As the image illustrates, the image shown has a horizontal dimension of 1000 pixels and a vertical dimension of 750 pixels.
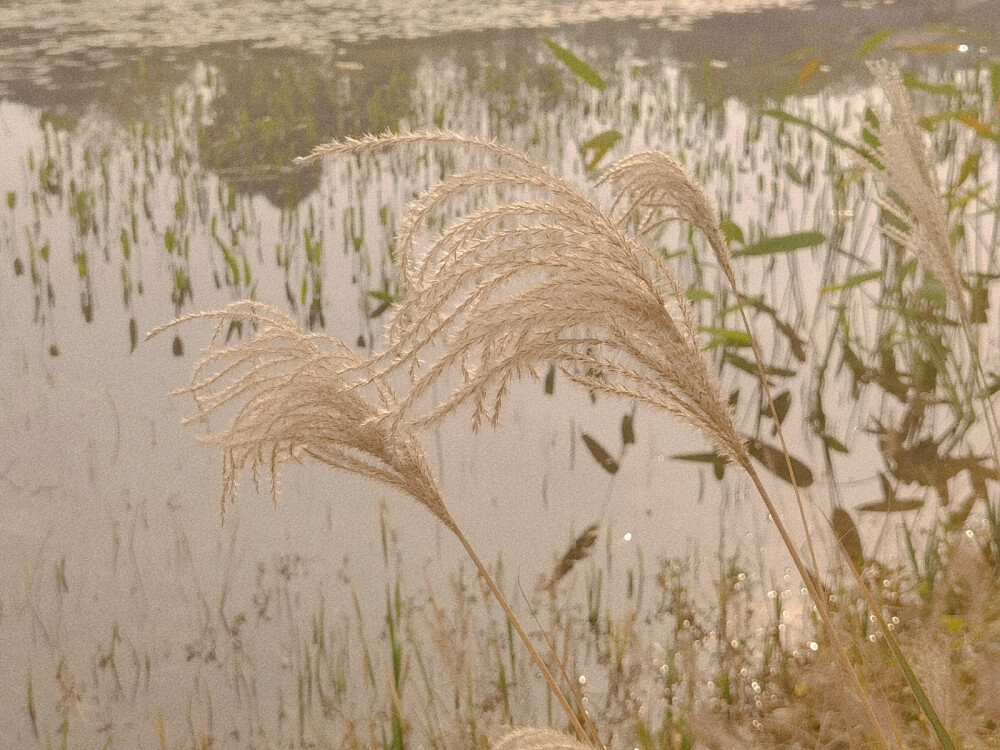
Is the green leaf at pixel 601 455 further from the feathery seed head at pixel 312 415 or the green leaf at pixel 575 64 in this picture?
the feathery seed head at pixel 312 415

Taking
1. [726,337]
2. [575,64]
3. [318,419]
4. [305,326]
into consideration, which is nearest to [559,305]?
[318,419]

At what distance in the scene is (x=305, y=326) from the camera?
14.3ft

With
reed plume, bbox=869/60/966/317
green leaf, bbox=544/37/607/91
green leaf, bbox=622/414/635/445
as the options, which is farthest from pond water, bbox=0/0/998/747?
reed plume, bbox=869/60/966/317

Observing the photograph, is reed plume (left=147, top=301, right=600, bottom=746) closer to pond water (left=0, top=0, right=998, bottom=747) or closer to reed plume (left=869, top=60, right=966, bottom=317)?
reed plume (left=869, top=60, right=966, bottom=317)

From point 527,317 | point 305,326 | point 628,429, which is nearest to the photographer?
point 527,317

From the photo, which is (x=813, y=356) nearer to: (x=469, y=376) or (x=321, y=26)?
(x=469, y=376)

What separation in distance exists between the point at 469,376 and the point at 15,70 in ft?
28.8

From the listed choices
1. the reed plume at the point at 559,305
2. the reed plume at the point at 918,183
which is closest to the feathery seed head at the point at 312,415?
the reed plume at the point at 559,305

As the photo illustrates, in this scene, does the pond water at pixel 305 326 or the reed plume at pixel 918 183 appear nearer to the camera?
the reed plume at pixel 918 183

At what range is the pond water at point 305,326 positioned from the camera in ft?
8.52

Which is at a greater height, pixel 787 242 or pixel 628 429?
pixel 787 242

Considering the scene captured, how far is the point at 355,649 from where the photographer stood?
2.54m

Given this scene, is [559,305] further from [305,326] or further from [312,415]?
[305,326]

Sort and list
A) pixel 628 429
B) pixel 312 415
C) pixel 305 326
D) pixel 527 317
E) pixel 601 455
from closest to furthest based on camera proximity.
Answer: pixel 527 317 < pixel 312 415 < pixel 601 455 < pixel 628 429 < pixel 305 326
